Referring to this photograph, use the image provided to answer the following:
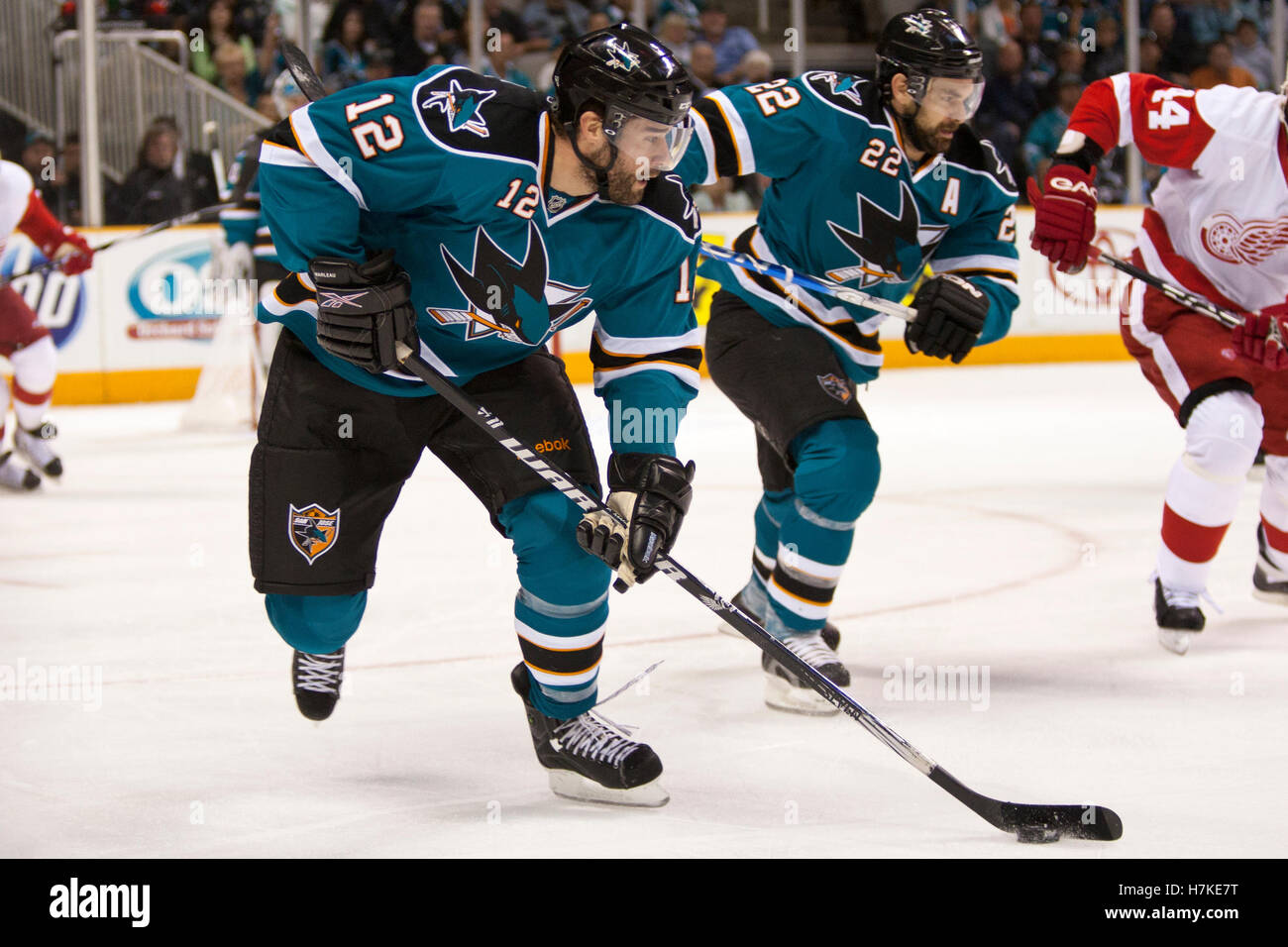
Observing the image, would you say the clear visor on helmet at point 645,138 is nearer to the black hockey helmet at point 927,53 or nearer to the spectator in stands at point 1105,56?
the black hockey helmet at point 927,53

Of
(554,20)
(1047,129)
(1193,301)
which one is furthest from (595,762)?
(1047,129)

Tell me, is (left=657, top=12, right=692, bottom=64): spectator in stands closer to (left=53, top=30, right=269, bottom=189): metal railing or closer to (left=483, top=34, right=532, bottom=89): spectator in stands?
(left=483, top=34, right=532, bottom=89): spectator in stands

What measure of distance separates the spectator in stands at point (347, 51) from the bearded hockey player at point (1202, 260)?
19.8 feet

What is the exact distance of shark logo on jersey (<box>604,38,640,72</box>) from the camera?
6.97 feet

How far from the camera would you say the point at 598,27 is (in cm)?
951

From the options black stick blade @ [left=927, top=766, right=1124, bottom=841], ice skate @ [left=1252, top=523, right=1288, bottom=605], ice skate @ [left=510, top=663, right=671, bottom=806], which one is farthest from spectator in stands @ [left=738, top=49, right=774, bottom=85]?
black stick blade @ [left=927, top=766, right=1124, bottom=841]

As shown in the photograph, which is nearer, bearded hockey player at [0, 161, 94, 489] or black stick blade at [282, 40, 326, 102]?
black stick blade at [282, 40, 326, 102]

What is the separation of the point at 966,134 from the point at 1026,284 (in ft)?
21.0

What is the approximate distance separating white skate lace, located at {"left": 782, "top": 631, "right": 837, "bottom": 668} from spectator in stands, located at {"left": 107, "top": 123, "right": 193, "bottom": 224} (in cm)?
586

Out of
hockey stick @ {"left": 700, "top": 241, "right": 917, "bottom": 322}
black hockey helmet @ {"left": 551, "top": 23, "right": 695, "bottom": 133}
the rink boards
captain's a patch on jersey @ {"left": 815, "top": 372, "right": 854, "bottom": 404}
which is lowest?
→ the rink boards

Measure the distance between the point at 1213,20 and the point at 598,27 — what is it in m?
3.94

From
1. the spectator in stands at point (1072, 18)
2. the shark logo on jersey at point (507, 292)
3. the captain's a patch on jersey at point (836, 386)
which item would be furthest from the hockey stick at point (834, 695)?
the spectator in stands at point (1072, 18)

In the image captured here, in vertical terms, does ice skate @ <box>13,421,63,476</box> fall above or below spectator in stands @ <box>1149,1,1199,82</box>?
below
